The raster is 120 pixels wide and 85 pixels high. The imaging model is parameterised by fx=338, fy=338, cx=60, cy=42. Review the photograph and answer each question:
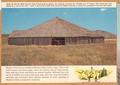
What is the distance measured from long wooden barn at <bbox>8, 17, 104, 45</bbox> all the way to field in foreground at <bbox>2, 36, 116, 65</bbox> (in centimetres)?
4

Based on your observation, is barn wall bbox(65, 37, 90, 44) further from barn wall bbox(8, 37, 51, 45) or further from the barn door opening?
barn wall bbox(8, 37, 51, 45)

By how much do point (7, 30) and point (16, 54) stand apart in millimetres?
186

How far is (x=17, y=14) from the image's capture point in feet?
8.05

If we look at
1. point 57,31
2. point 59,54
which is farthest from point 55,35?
point 59,54

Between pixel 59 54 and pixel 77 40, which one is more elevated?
pixel 77 40

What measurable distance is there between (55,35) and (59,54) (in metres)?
0.14

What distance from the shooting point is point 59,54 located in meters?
2.45

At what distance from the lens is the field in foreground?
8.01 ft

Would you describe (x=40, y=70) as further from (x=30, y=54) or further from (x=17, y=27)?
(x=17, y=27)

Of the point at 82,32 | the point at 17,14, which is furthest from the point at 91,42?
the point at 17,14

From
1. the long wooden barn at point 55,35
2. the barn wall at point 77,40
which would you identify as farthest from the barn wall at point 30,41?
the barn wall at point 77,40

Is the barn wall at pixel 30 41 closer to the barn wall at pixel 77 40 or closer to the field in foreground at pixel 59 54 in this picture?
the field in foreground at pixel 59 54

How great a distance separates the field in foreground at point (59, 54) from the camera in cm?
244

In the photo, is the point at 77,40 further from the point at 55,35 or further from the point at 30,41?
the point at 30,41
